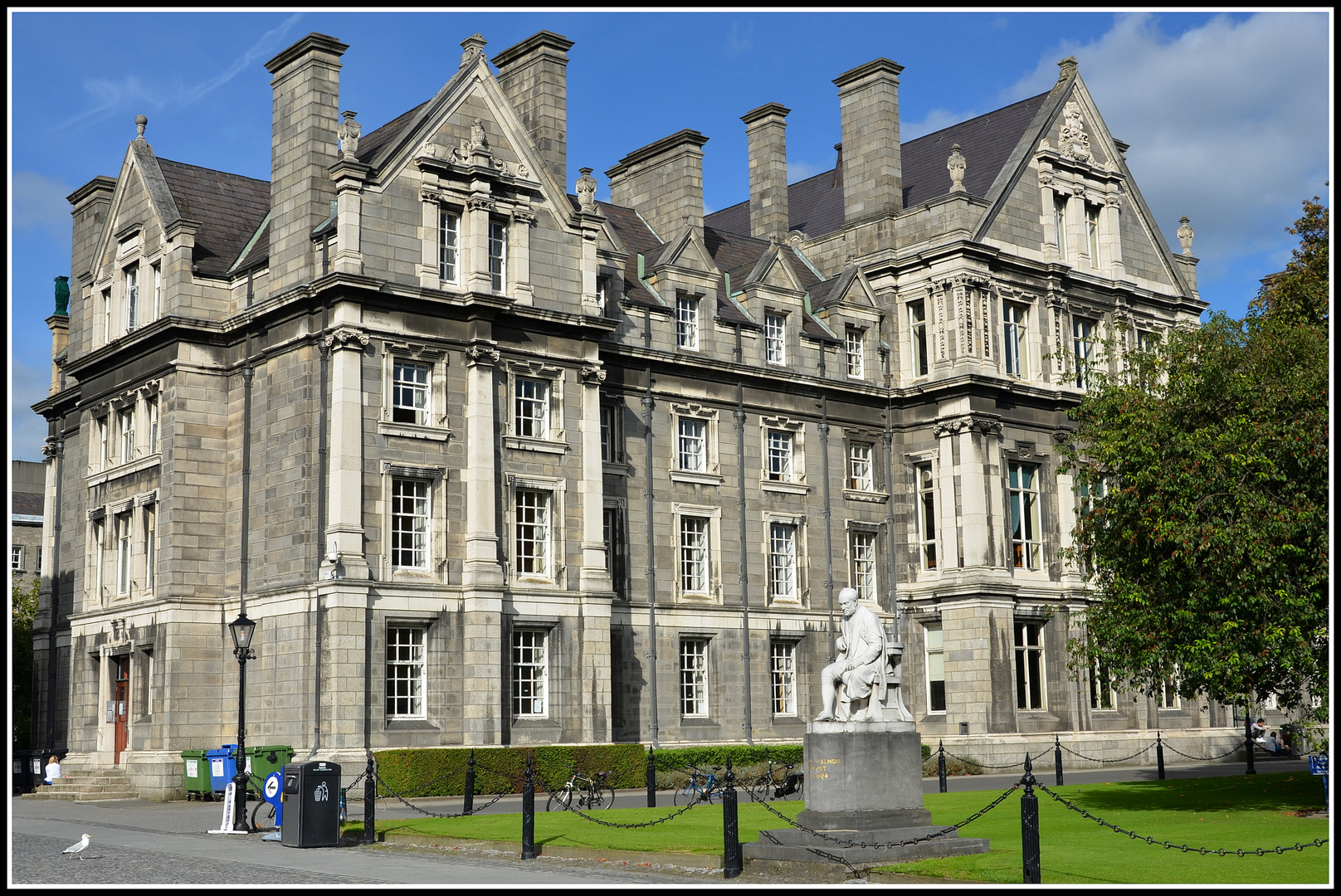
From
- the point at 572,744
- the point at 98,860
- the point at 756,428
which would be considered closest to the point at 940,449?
the point at 756,428

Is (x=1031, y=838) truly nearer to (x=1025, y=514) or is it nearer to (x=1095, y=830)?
(x=1095, y=830)

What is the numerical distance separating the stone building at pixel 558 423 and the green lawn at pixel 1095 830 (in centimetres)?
336

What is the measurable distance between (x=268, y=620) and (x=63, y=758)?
11122mm

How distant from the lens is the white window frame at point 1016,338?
4622 centimetres

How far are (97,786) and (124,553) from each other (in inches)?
262

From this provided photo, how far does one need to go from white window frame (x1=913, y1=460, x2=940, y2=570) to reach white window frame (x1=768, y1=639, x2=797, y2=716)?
5367 mm

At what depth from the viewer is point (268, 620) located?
115 feet

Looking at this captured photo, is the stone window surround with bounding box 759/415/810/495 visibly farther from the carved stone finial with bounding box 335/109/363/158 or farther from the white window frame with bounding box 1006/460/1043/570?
the carved stone finial with bounding box 335/109/363/158

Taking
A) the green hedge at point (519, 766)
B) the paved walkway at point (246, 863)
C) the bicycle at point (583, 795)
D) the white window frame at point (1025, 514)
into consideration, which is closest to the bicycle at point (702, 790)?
the bicycle at point (583, 795)

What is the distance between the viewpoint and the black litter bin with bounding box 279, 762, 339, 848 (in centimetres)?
2169

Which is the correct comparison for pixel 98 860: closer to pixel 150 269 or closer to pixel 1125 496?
pixel 1125 496

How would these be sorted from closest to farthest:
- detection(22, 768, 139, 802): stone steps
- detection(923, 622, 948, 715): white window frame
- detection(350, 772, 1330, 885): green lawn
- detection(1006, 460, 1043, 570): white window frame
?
detection(350, 772, 1330, 885): green lawn < detection(22, 768, 139, 802): stone steps < detection(923, 622, 948, 715): white window frame < detection(1006, 460, 1043, 570): white window frame

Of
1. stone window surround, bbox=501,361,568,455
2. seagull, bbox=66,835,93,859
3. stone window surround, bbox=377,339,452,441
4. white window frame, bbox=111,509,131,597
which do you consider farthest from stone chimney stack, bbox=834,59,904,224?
seagull, bbox=66,835,93,859

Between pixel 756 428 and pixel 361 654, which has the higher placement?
pixel 756 428
